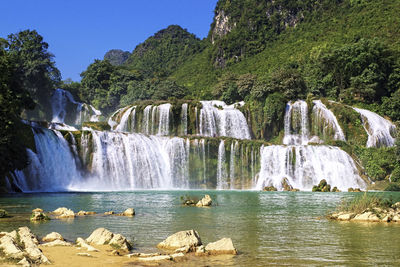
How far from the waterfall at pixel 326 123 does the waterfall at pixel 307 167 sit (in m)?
8.41

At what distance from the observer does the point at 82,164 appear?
37.0m

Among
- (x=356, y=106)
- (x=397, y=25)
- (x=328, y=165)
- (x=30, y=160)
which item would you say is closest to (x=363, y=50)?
(x=356, y=106)

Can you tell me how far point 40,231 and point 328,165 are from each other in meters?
33.0

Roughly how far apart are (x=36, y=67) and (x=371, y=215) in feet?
198

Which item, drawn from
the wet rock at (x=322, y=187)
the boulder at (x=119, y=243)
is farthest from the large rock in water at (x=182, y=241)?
the wet rock at (x=322, y=187)

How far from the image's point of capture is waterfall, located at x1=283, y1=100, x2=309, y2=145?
5078cm

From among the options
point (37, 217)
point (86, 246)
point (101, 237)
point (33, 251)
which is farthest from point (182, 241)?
point (37, 217)

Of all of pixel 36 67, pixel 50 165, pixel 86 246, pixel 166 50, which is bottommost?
pixel 86 246

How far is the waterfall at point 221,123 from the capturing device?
50688 millimetres

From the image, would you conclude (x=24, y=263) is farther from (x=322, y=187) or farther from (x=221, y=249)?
(x=322, y=187)

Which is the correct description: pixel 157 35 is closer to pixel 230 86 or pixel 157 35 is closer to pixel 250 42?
pixel 250 42

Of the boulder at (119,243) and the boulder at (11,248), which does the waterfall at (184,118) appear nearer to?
the boulder at (119,243)

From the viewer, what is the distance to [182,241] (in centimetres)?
952

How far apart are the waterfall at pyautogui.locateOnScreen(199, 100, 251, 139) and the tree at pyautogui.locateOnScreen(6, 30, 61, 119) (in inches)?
1157
